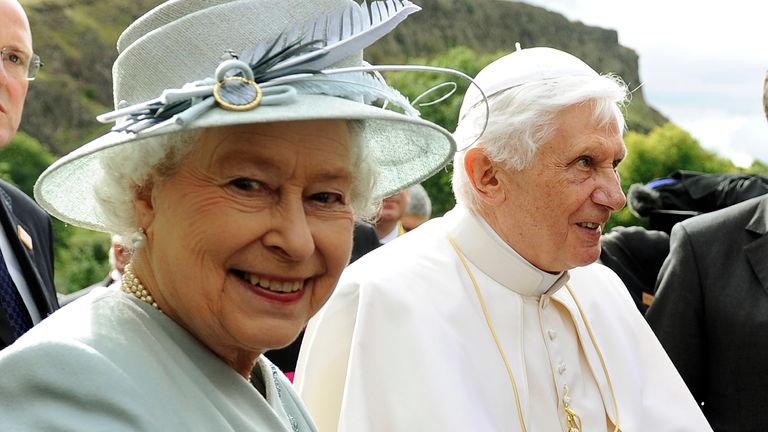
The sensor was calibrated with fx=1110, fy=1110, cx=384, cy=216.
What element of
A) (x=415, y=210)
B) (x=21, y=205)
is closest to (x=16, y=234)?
(x=21, y=205)

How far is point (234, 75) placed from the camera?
1978 millimetres

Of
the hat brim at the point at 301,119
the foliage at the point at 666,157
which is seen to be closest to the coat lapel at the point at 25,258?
the hat brim at the point at 301,119

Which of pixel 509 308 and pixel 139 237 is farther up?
pixel 139 237

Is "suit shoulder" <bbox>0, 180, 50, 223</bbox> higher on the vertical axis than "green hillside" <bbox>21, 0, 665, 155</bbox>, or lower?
higher

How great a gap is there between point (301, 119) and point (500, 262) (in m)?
1.97

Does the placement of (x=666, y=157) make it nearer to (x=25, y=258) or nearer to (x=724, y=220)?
(x=724, y=220)

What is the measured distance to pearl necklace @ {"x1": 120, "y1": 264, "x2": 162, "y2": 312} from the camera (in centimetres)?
207

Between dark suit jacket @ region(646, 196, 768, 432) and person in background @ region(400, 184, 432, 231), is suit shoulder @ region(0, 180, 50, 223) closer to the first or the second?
dark suit jacket @ region(646, 196, 768, 432)

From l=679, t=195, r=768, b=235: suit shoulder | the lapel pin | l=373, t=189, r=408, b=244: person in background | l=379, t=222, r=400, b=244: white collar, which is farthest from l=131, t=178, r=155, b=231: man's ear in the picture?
l=379, t=222, r=400, b=244: white collar

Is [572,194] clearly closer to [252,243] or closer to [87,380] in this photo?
[252,243]

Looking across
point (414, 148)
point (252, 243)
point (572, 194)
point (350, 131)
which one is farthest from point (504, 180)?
point (252, 243)

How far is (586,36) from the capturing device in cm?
12600

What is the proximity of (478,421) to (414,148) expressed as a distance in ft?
4.26

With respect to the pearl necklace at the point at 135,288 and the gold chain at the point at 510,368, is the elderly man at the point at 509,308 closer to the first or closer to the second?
the gold chain at the point at 510,368
